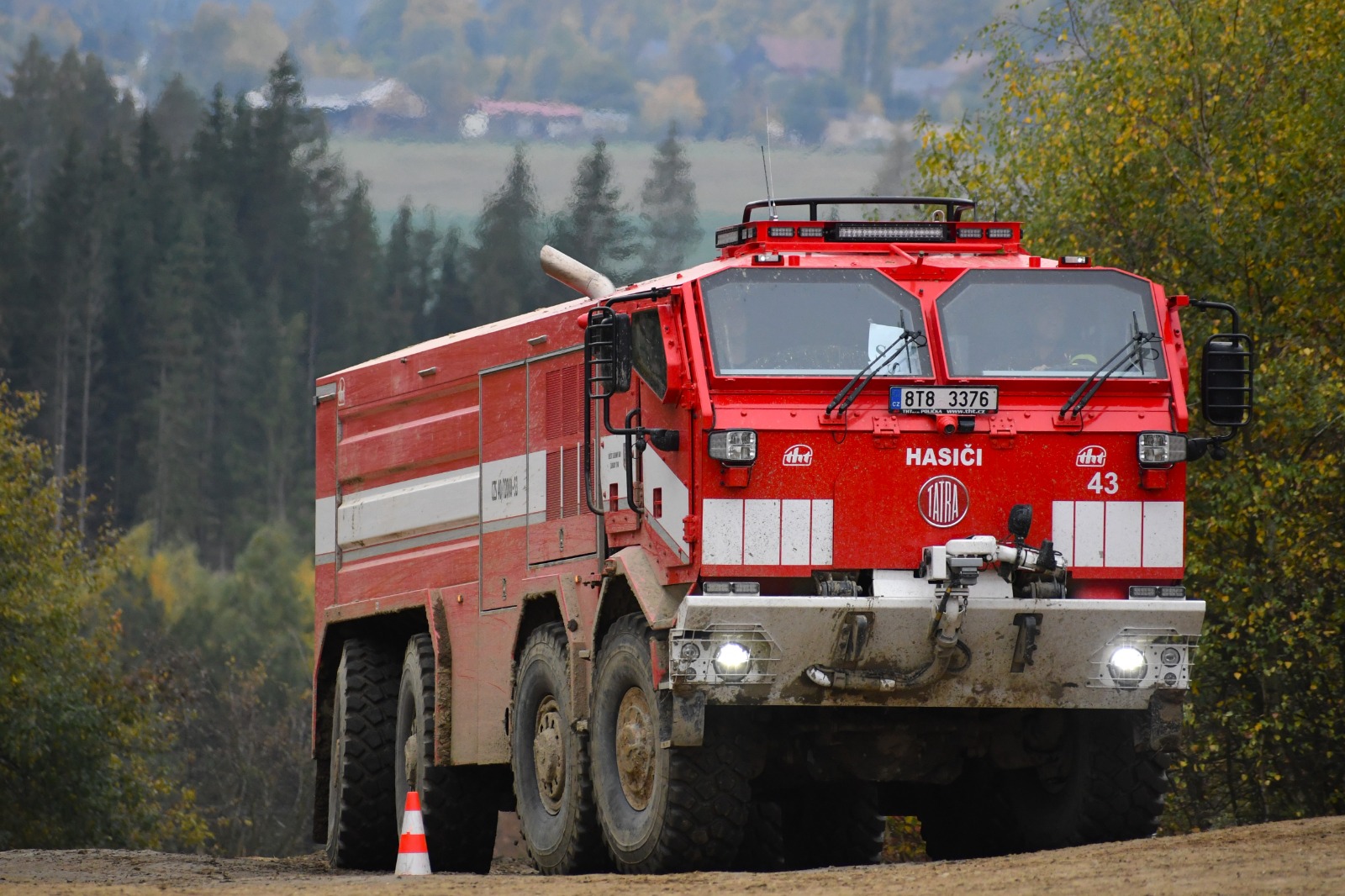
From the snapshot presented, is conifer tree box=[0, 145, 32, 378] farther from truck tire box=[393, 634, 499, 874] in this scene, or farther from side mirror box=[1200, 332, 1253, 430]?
side mirror box=[1200, 332, 1253, 430]

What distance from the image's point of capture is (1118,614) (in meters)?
11.2

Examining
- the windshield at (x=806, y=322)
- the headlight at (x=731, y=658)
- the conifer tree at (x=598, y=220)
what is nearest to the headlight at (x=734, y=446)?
the windshield at (x=806, y=322)

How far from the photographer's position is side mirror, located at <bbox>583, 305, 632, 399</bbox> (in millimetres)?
11188

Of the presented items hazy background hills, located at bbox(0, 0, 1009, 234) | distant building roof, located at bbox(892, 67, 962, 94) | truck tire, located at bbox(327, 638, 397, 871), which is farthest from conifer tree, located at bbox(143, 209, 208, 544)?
truck tire, located at bbox(327, 638, 397, 871)

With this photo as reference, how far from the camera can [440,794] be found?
47.9 ft

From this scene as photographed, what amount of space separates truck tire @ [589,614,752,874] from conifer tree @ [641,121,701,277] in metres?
25.3

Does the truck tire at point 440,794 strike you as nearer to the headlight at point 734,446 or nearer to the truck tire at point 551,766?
the truck tire at point 551,766

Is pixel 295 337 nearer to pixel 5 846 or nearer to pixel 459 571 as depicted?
pixel 5 846

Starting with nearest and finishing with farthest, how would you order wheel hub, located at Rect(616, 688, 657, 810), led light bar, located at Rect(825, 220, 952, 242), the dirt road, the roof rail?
the dirt road, wheel hub, located at Rect(616, 688, 657, 810), led light bar, located at Rect(825, 220, 952, 242), the roof rail

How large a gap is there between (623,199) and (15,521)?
11.6 metres

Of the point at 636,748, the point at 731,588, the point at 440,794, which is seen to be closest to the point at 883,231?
the point at 731,588

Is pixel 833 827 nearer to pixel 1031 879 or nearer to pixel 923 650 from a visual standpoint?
pixel 923 650

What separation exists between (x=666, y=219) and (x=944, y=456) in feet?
98.1

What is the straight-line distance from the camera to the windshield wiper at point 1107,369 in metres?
11.3
